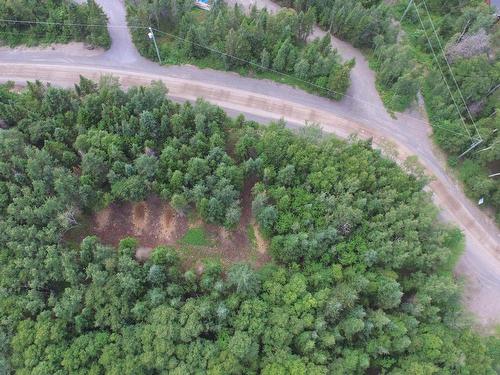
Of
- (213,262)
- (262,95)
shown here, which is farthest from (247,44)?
(213,262)

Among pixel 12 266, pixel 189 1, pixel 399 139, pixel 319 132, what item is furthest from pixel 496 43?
pixel 12 266

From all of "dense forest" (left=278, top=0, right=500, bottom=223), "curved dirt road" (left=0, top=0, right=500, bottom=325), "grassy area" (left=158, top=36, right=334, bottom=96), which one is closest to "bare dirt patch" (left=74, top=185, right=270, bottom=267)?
"curved dirt road" (left=0, top=0, right=500, bottom=325)

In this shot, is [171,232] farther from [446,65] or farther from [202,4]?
[446,65]

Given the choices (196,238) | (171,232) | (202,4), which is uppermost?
(202,4)

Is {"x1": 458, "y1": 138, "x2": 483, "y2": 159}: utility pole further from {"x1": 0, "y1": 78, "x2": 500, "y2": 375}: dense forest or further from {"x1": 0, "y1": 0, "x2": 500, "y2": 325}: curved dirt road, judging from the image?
{"x1": 0, "y1": 78, "x2": 500, "y2": 375}: dense forest

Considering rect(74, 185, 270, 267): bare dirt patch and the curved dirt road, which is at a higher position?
the curved dirt road

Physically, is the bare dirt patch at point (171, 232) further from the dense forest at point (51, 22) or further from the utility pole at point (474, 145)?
the utility pole at point (474, 145)

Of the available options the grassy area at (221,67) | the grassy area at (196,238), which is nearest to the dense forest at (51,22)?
the grassy area at (221,67)
